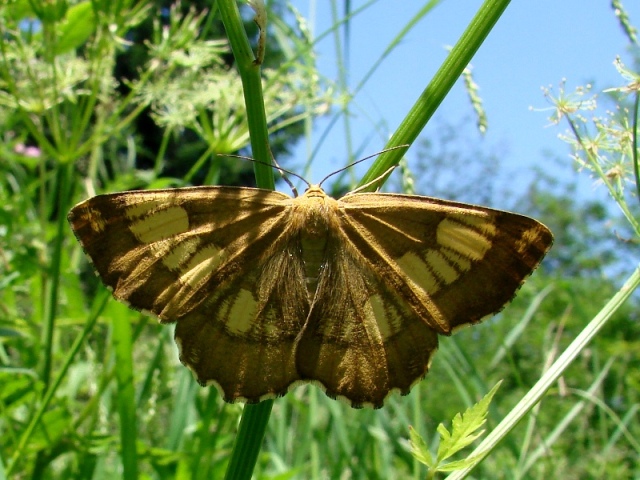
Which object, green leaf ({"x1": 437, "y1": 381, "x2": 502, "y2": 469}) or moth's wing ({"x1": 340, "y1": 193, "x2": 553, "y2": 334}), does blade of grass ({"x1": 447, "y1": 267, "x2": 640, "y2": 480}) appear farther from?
moth's wing ({"x1": 340, "y1": 193, "x2": 553, "y2": 334})

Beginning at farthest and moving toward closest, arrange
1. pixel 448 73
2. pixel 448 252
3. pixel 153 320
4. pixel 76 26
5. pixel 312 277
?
pixel 153 320, pixel 76 26, pixel 312 277, pixel 448 252, pixel 448 73

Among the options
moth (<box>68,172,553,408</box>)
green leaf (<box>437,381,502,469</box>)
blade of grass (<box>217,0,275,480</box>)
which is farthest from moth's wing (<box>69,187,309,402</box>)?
green leaf (<box>437,381,502,469</box>)

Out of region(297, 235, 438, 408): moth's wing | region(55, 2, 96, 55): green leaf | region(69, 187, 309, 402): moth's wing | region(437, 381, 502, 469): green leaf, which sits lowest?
region(437, 381, 502, 469): green leaf

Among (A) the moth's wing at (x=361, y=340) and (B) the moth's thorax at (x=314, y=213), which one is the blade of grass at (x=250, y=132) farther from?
(B) the moth's thorax at (x=314, y=213)

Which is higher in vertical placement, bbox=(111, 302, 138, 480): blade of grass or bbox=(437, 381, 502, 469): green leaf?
bbox=(111, 302, 138, 480): blade of grass

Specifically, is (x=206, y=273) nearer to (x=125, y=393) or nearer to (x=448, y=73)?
(x=125, y=393)

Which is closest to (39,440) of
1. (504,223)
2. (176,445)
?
(176,445)

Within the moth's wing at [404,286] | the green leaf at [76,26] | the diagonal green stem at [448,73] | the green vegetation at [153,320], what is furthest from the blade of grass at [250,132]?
the green leaf at [76,26]

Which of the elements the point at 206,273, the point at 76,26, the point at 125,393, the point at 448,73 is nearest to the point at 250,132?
the point at 448,73
